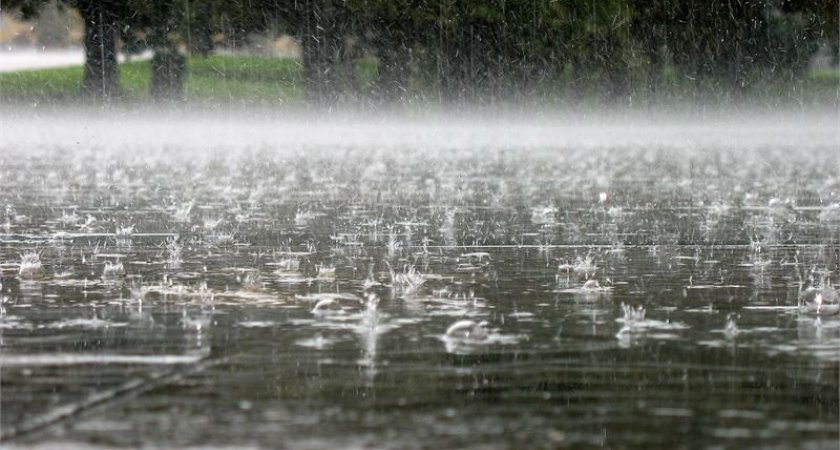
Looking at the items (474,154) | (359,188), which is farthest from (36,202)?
(474,154)

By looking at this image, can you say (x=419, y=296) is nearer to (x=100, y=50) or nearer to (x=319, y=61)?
(x=319, y=61)

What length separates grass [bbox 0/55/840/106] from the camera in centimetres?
4081

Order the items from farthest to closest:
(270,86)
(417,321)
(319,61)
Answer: (270,86) → (319,61) → (417,321)

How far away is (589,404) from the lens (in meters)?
4.31

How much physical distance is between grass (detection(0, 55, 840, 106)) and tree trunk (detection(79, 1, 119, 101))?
42.1 inches

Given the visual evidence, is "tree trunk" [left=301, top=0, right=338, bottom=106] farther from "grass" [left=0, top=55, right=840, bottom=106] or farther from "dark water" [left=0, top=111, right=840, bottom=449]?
"dark water" [left=0, top=111, right=840, bottom=449]

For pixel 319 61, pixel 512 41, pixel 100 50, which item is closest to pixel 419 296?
pixel 319 61

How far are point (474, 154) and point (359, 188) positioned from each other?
1071cm

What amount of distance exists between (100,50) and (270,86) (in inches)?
201

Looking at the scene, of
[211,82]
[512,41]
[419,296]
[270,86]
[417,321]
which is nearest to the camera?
[417,321]

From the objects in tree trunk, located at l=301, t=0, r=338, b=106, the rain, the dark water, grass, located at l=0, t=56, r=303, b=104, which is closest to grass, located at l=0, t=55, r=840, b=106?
grass, located at l=0, t=56, r=303, b=104

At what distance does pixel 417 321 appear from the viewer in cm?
609

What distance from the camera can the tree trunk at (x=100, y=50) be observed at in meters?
38.8

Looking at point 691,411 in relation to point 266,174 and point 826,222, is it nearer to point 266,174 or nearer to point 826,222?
point 826,222
